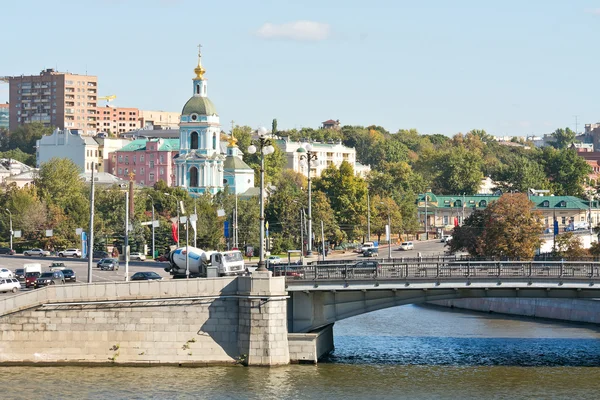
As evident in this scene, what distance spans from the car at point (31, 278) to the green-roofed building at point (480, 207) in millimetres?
100459

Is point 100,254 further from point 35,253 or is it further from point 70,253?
point 35,253

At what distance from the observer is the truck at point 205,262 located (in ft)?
243

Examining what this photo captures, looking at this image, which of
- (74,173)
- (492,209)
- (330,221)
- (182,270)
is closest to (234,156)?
(74,173)

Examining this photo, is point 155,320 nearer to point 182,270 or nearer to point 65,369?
point 65,369

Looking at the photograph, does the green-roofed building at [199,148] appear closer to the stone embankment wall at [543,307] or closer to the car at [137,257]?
the car at [137,257]

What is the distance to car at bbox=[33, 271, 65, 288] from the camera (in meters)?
83.2

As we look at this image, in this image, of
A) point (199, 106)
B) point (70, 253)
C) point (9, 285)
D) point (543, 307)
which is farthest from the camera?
point (199, 106)

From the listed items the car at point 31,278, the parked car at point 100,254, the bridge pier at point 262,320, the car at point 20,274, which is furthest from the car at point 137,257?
the bridge pier at point 262,320

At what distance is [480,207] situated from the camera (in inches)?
7505

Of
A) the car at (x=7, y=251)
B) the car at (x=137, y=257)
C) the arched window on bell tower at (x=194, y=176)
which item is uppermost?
the arched window on bell tower at (x=194, y=176)

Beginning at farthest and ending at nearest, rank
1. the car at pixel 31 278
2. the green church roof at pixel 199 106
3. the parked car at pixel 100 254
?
the green church roof at pixel 199 106, the parked car at pixel 100 254, the car at pixel 31 278

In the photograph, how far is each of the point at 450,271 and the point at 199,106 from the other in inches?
4498

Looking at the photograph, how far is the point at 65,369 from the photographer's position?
6091cm

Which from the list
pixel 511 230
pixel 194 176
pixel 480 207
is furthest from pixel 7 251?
pixel 480 207
